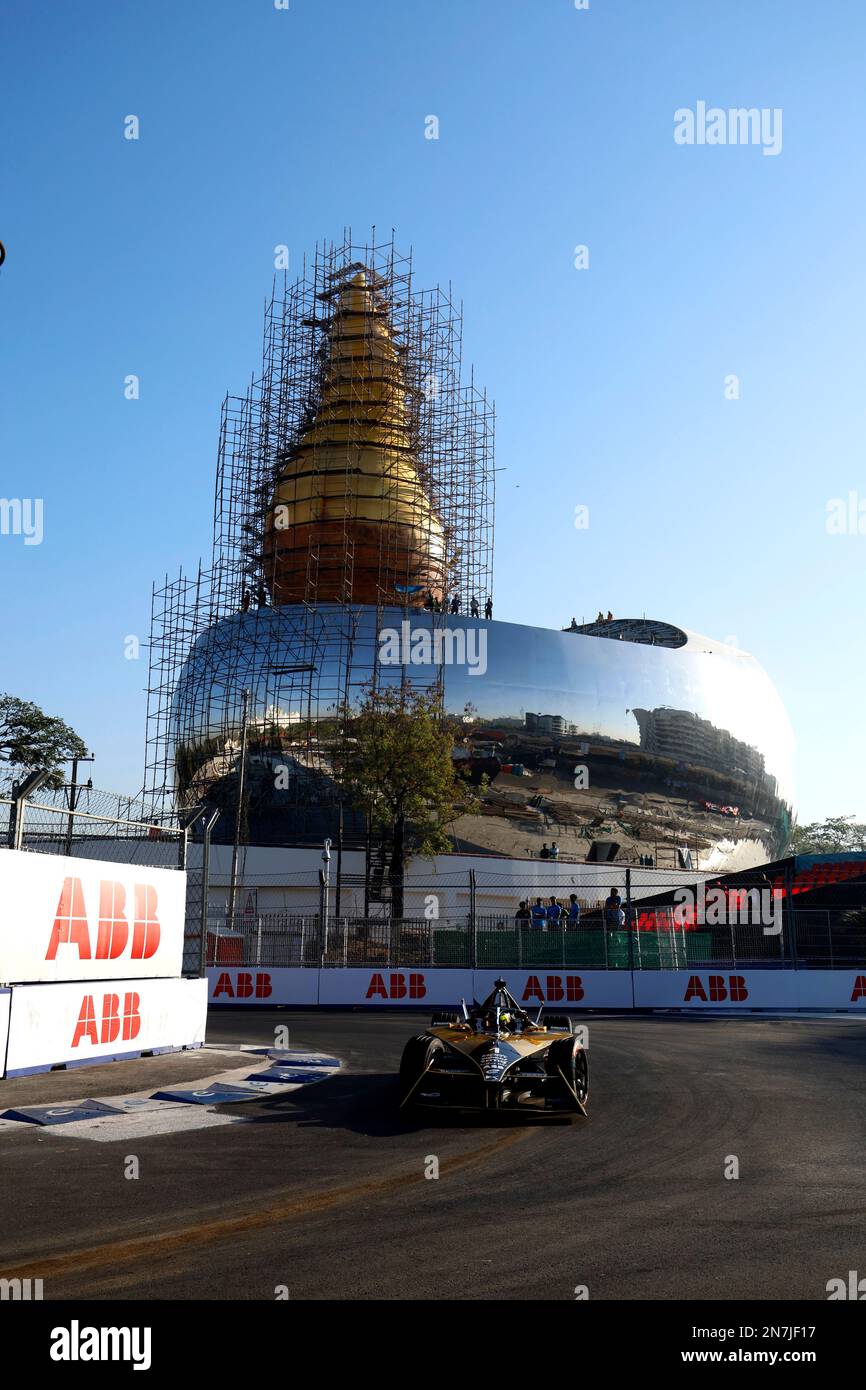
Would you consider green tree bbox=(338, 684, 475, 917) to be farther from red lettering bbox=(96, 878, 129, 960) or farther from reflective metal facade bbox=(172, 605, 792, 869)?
red lettering bbox=(96, 878, 129, 960)

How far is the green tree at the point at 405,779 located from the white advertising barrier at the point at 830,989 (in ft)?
62.9

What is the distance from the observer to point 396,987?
90.4 ft

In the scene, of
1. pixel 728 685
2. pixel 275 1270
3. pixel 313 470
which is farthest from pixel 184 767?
pixel 275 1270

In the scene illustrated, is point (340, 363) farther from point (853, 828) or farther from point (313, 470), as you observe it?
point (853, 828)

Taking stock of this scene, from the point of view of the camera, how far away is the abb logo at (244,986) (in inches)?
1106

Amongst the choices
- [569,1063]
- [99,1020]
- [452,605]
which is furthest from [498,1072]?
[452,605]

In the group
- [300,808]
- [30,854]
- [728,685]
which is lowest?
[30,854]

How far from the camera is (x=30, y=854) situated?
1380 centimetres

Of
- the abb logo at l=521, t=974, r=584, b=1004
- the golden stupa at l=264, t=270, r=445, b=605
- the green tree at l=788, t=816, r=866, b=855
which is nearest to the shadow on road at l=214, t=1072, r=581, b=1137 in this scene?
the abb logo at l=521, t=974, r=584, b=1004

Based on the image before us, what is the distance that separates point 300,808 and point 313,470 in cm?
1914

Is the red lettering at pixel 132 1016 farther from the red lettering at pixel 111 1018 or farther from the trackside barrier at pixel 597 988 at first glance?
the trackside barrier at pixel 597 988

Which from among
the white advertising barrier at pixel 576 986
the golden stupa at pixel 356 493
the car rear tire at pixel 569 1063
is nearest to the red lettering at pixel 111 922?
the car rear tire at pixel 569 1063

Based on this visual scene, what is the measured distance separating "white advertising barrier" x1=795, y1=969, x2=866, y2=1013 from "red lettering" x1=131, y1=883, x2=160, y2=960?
16.2 metres
